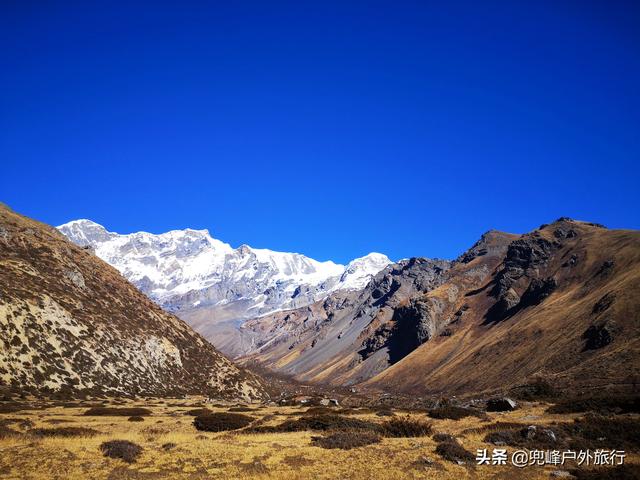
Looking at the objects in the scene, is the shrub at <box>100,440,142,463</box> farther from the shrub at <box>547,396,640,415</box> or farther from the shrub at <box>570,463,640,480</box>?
the shrub at <box>547,396,640,415</box>

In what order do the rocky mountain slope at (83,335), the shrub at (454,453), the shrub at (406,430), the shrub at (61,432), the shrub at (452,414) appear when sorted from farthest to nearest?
the rocky mountain slope at (83,335) → the shrub at (452,414) → the shrub at (406,430) → the shrub at (61,432) → the shrub at (454,453)

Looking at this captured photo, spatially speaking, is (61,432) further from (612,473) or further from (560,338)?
(560,338)

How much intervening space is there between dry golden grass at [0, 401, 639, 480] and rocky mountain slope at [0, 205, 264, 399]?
33.4 m

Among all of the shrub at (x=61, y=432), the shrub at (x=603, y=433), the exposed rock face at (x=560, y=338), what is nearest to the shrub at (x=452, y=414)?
the shrub at (x=603, y=433)

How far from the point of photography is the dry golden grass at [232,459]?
66.4ft

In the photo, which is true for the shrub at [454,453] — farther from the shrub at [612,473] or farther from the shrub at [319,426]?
the shrub at [319,426]

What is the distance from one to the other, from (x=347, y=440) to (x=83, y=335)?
189ft

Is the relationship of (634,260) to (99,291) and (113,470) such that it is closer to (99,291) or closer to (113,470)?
(99,291)

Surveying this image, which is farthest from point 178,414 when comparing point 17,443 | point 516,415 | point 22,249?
point 22,249

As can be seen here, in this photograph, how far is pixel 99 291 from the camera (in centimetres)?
9038

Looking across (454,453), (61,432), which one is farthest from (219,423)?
(454,453)

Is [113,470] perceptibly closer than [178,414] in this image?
Yes

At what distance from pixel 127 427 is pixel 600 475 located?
30.5 metres

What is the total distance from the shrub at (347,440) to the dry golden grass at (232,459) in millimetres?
595
